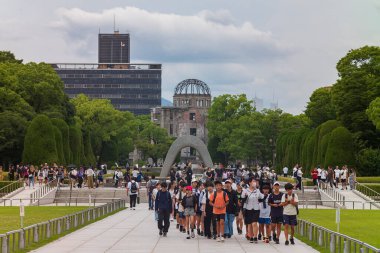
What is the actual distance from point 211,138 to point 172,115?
42.2 meters

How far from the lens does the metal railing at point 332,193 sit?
175 ft

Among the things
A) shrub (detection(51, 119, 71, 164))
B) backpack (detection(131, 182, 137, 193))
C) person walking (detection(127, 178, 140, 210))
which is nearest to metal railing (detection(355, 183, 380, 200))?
person walking (detection(127, 178, 140, 210))

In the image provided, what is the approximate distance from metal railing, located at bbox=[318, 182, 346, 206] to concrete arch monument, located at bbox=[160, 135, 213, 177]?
26.8m

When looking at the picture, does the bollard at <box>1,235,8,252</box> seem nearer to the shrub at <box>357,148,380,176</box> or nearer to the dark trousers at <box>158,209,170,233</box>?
the dark trousers at <box>158,209,170,233</box>

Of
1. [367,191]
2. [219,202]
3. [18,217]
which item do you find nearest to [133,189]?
[18,217]

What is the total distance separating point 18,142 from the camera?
268ft

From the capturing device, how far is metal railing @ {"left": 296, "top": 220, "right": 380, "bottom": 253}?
64.5 feet

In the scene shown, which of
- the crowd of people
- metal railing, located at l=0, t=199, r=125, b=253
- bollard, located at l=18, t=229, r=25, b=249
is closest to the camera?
metal railing, located at l=0, t=199, r=125, b=253

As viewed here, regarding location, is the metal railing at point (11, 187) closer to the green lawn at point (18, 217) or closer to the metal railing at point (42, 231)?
the green lawn at point (18, 217)

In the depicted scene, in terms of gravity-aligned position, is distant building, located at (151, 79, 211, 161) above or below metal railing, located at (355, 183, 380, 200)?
above

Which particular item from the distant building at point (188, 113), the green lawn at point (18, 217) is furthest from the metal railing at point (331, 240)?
the distant building at point (188, 113)

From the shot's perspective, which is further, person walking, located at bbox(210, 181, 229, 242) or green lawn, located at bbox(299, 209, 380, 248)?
green lawn, located at bbox(299, 209, 380, 248)

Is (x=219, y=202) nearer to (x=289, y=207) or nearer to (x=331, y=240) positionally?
(x=289, y=207)

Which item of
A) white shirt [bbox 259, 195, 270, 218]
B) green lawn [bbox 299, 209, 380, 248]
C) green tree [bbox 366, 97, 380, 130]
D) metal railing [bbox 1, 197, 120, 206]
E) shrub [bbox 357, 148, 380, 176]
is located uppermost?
green tree [bbox 366, 97, 380, 130]
